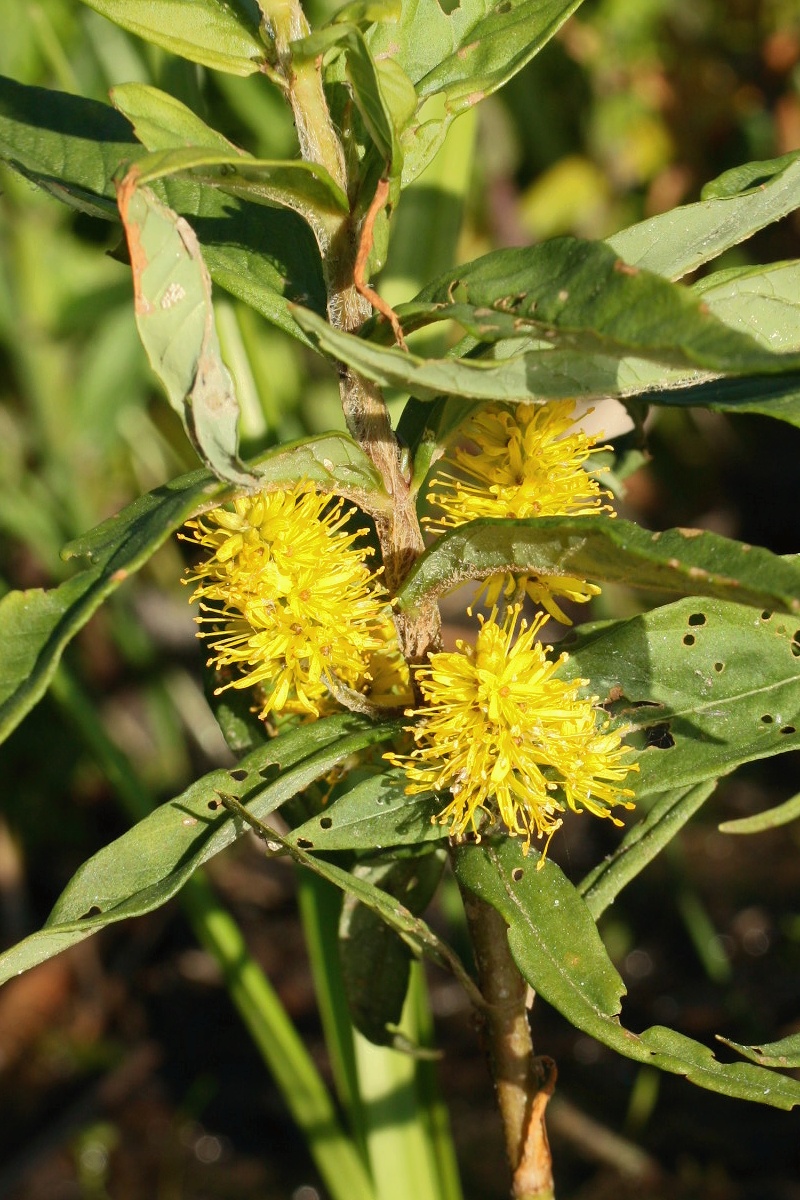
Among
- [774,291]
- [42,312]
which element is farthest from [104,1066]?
[774,291]

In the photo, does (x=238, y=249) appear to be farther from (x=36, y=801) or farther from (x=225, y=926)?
A: (x=36, y=801)

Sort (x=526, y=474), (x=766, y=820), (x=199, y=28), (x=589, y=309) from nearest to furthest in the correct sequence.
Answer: (x=589, y=309)
(x=199, y=28)
(x=526, y=474)
(x=766, y=820)

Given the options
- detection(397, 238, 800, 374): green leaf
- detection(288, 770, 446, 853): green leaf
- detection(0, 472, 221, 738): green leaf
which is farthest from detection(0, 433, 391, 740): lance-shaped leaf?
detection(288, 770, 446, 853): green leaf

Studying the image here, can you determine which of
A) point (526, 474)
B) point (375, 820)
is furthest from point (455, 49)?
point (375, 820)

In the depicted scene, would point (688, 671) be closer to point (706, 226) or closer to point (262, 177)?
point (706, 226)

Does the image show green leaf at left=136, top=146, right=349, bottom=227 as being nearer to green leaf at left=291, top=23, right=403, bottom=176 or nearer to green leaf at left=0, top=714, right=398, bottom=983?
green leaf at left=291, top=23, right=403, bottom=176

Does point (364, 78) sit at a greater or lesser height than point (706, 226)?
greater

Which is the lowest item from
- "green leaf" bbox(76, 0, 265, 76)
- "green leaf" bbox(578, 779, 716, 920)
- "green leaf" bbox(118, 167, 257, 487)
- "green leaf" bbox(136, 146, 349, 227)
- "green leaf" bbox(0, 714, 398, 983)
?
"green leaf" bbox(578, 779, 716, 920)
